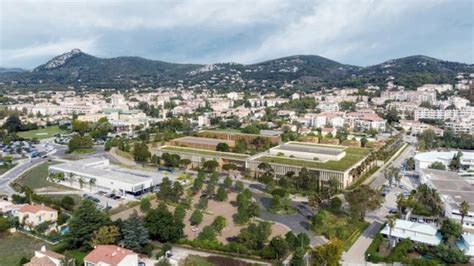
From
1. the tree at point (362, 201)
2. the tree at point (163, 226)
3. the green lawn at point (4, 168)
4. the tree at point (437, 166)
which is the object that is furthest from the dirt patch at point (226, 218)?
the green lawn at point (4, 168)

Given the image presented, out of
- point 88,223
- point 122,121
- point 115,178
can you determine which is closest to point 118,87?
point 122,121

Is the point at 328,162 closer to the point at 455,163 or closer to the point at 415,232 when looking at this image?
the point at 455,163

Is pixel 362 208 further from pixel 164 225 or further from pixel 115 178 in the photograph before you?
pixel 115 178

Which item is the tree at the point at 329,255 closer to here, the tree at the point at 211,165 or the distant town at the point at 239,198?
the distant town at the point at 239,198

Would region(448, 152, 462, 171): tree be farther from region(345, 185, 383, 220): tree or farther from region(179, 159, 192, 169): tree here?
region(179, 159, 192, 169): tree

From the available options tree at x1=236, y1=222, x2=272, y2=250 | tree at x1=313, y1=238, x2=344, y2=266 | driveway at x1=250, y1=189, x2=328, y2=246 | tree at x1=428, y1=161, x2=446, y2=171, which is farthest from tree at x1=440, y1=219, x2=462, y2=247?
tree at x1=428, y1=161, x2=446, y2=171

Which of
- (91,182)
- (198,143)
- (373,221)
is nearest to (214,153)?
(198,143)
